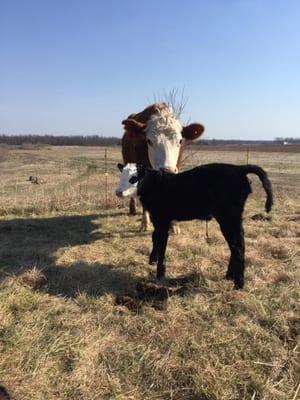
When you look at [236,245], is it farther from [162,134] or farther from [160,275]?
[162,134]

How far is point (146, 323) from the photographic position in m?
A: 4.34

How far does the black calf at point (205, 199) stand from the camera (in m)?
5.26

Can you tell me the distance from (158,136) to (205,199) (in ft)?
8.37

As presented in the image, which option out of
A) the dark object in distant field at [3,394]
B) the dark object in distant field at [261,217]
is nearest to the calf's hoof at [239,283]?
the dark object in distant field at [3,394]

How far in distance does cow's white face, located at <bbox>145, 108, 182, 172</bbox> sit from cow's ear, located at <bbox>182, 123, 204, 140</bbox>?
1.31 feet

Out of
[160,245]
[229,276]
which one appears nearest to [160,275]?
[160,245]

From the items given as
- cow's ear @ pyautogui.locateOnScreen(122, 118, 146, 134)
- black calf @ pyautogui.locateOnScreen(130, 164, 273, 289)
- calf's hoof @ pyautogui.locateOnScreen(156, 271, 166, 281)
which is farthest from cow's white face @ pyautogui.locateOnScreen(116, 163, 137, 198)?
calf's hoof @ pyautogui.locateOnScreen(156, 271, 166, 281)

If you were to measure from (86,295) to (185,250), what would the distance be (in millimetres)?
2402

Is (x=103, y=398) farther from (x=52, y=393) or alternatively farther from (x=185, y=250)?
(x=185, y=250)

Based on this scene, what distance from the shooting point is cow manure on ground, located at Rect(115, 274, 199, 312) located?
4.78 metres

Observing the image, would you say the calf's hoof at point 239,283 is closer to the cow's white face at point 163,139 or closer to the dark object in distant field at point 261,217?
the cow's white face at point 163,139

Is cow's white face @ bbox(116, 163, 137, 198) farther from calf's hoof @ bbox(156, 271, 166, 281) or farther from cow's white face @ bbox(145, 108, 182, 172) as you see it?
calf's hoof @ bbox(156, 271, 166, 281)

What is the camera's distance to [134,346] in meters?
3.93

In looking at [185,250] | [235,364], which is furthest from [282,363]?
[185,250]
